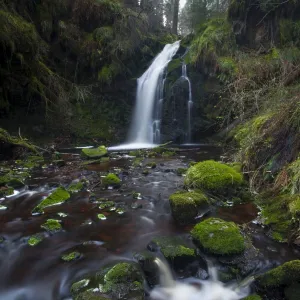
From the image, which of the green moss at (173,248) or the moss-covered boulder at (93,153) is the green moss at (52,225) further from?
the moss-covered boulder at (93,153)

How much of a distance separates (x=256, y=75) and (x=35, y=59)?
7.05 m

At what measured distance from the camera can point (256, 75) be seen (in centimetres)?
747

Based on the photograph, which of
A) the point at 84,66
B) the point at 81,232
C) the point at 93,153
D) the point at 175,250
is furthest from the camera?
the point at 84,66

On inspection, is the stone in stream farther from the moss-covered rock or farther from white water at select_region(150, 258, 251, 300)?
the moss-covered rock

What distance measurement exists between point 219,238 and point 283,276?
88 centimetres

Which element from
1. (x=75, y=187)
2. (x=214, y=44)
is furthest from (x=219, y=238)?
(x=214, y=44)

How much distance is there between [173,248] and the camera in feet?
11.8

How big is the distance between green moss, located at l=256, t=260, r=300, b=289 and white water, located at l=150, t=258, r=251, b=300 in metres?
0.21

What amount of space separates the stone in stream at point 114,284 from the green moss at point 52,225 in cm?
128

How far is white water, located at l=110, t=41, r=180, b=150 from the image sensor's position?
13.9m

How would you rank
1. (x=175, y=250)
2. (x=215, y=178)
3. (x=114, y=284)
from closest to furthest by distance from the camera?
(x=114, y=284), (x=175, y=250), (x=215, y=178)

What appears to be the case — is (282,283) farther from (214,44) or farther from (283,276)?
(214,44)

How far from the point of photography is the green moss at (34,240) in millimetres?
3848

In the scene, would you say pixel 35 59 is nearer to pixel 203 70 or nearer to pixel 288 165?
pixel 203 70
